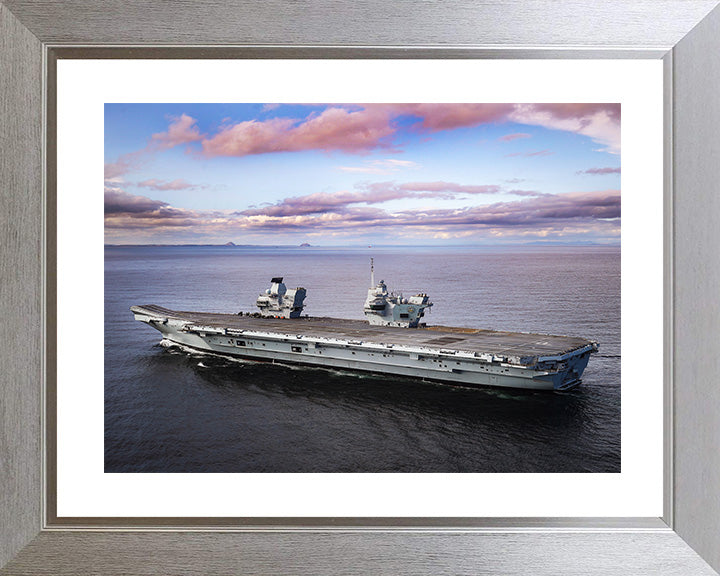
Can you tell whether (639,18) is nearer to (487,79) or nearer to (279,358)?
(487,79)

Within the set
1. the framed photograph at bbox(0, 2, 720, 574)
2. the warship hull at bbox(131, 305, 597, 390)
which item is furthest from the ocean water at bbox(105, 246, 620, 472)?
the warship hull at bbox(131, 305, 597, 390)

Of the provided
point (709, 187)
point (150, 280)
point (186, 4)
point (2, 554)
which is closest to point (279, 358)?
point (150, 280)

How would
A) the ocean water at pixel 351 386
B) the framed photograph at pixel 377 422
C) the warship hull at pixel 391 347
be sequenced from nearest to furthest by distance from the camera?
the framed photograph at pixel 377 422 → the ocean water at pixel 351 386 → the warship hull at pixel 391 347

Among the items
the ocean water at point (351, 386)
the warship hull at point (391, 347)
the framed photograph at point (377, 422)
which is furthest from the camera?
Result: the warship hull at point (391, 347)

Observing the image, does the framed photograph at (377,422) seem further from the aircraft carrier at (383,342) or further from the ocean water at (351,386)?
the aircraft carrier at (383,342)

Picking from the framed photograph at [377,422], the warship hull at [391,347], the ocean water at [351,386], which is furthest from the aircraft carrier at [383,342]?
the framed photograph at [377,422]

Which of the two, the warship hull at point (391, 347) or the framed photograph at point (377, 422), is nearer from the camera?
the framed photograph at point (377, 422)

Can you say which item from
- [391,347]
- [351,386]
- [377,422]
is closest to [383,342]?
[391,347]
